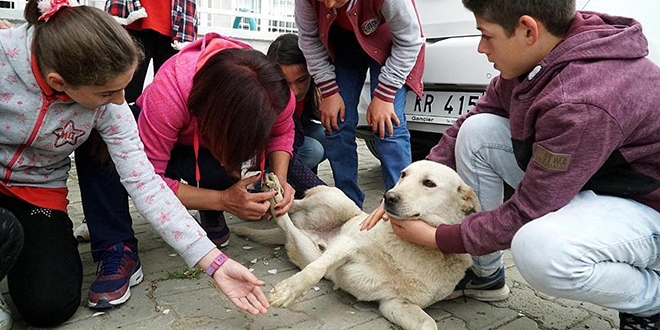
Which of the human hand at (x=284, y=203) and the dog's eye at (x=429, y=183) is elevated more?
the dog's eye at (x=429, y=183)

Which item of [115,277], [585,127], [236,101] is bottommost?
[115,277]

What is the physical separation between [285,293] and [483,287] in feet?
3.22

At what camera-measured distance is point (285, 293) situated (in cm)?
204

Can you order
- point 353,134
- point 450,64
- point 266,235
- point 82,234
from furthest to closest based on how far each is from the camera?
1. point 450,64
2. point 353,134
3. point 266,235
4. point 82,234

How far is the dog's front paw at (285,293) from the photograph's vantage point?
6.63 ft

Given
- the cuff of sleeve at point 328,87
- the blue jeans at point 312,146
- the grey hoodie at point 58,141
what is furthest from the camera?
the blue jeans at point 312,146

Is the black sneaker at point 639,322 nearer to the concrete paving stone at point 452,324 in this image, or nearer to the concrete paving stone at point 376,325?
the concrete paving stone at point 452,324

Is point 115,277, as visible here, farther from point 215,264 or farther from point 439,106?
point 439,106

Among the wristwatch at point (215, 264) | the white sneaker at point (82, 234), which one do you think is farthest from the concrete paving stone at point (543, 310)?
the white sneaker at point (82, 234)

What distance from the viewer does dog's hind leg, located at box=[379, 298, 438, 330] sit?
2098mm

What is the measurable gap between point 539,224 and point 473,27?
1.93 m

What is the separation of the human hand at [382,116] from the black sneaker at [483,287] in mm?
936

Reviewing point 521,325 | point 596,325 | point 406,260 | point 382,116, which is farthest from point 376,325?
point 382,116

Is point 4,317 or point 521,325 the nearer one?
point 4,317
